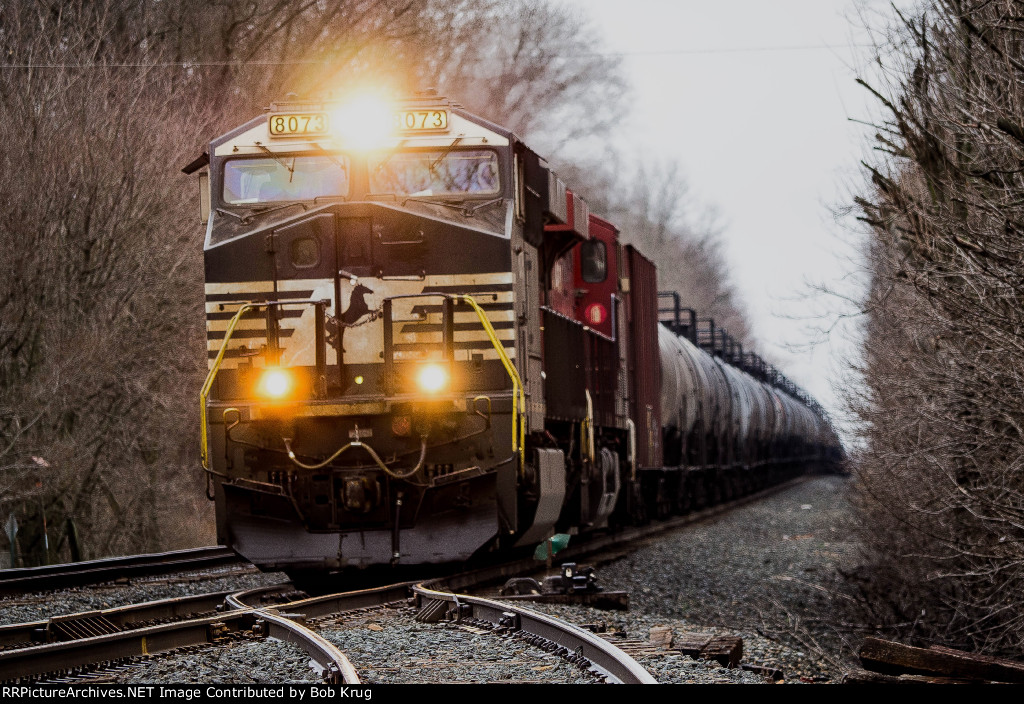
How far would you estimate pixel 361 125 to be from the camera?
991cm

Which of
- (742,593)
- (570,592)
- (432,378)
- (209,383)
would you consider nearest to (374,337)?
(432,378)

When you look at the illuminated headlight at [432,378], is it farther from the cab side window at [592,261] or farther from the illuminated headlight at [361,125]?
the cab side window at [592,261]

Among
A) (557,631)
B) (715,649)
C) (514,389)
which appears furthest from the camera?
(514,389)

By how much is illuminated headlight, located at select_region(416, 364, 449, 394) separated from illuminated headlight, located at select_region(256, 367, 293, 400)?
90 centimetres

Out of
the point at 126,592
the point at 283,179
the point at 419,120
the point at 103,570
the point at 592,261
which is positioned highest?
the point at 419,120

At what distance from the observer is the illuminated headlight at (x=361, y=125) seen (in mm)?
9906

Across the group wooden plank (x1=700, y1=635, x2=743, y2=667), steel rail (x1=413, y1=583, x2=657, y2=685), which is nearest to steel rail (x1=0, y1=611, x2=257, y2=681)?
steel rail (x1=413, y1=583, x2=657, y2=685)

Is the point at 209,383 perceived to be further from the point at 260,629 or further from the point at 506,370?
the point at 260,629

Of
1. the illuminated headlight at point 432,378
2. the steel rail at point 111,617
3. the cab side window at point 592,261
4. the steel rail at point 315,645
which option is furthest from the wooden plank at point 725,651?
the cab side window at point 592,261

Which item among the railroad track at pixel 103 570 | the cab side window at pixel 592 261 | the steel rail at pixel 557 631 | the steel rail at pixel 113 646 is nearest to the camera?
the steel rail at pixel 557 631

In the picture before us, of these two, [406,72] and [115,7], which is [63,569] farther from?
[406,72]

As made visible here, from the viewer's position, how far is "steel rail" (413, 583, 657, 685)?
5969mm

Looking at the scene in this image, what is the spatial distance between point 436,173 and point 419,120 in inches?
15.7

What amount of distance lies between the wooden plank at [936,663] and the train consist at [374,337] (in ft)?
11.2
